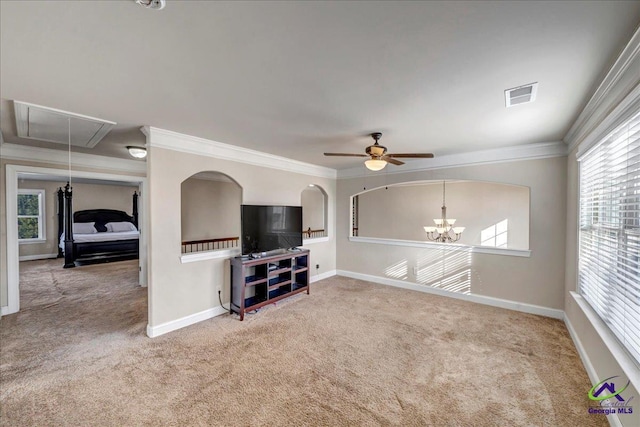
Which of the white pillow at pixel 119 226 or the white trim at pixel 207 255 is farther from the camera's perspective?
the white pillow at pixel 119 226

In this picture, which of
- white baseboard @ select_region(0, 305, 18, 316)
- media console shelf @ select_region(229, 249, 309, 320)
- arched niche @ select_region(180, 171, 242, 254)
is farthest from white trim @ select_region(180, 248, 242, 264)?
white baseboard @ select_region(0, 305, 18, 316)

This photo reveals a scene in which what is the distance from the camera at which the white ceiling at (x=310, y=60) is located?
1250 mm

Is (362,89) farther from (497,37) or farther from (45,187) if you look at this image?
(45,187)

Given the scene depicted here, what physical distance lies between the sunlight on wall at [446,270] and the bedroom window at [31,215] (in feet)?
35.3

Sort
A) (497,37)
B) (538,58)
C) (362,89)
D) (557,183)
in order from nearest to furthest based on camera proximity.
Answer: (497,37) → (538,58) → (362,89) → (557,183)

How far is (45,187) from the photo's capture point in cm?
792

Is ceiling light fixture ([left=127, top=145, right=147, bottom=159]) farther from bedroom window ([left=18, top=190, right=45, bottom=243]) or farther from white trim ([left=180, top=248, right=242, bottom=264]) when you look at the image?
bedroom window ([left=18, top=190, right=45, bottom=243])

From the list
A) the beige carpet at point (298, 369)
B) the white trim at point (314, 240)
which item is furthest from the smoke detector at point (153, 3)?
the white trim at point (314, 240)

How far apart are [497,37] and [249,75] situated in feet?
4.98

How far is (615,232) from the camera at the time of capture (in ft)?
6.51

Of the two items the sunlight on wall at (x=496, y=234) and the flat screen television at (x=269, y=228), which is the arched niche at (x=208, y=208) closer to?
the flat screen television at (x=269, y=228)

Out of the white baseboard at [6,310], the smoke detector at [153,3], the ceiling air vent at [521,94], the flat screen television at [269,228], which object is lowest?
the white baseboard at [6,310]

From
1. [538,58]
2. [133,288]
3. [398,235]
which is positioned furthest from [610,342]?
[133,288]

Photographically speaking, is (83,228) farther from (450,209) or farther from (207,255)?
(450,209)
